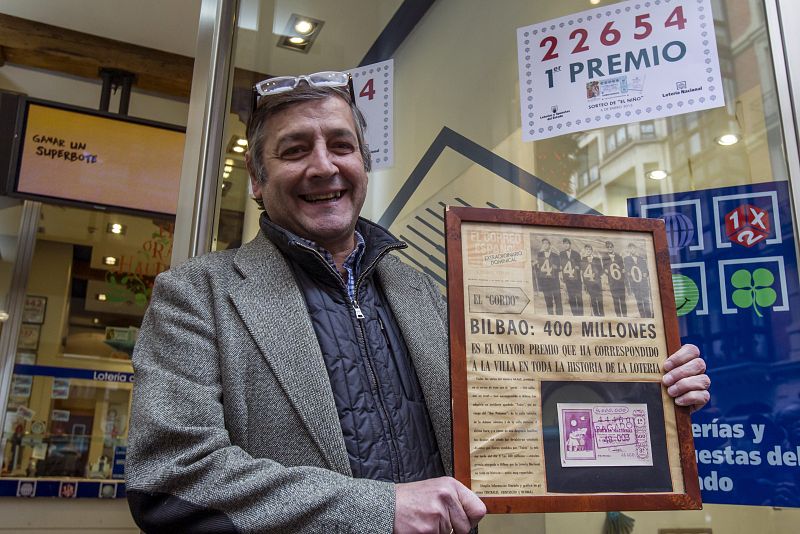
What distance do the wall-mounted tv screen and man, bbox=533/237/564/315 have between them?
3112 mm

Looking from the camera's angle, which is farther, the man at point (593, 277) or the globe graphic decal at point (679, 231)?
the globe graphic decal at point (679, 231)

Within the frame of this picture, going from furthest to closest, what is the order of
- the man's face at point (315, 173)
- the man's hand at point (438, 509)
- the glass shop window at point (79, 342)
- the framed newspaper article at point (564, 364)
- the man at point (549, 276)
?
the glass shop window at point (79, 342) < the man's face at point (315, 173) < the man at point (549, 276) < the framed newspaper article at point (564, 364) < the man's hand at point (438, 509)

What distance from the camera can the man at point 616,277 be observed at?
4.21 feet

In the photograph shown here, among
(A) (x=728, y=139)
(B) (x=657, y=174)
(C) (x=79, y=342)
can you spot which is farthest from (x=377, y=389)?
(C) (x=79, y=342)

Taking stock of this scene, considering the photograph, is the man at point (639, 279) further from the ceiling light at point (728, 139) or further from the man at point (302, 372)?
the ceiling light at point (728, 139)

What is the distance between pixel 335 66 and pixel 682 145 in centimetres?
114

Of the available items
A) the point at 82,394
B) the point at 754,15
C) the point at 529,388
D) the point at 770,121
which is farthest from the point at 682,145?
the point at 82,394

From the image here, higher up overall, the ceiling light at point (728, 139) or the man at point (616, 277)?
the ceiling light at point (728, 139)

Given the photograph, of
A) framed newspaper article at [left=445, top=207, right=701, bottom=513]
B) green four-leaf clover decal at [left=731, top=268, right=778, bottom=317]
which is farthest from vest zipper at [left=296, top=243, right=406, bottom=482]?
green four-leaf clover decal at [left=731, top=268, right=778, bottom=317]

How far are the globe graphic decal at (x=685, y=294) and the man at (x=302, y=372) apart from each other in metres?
0.47

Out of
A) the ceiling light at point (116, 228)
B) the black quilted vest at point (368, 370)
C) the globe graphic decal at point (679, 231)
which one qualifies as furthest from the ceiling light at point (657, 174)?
the ceiling light at point (116, 228)

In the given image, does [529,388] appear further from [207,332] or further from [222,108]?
[222,108]

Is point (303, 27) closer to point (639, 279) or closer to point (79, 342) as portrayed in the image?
point (639, 279)

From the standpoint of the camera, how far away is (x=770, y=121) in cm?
170
